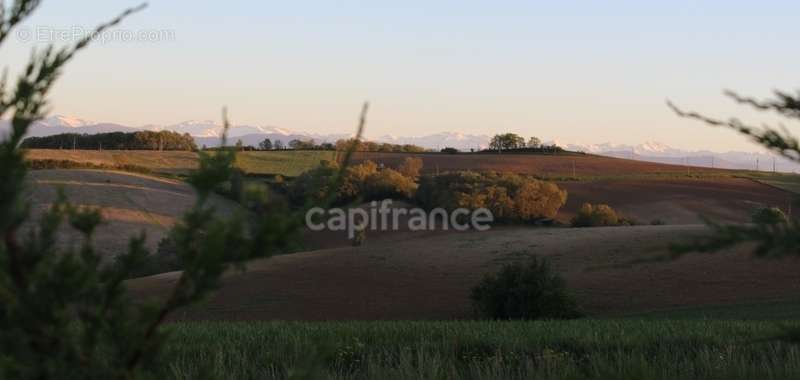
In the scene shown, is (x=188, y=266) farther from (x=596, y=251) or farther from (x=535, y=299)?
(x=596, y=251)

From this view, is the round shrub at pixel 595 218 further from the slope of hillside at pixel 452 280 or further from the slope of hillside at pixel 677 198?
the slope of hillside at pixel 452 280

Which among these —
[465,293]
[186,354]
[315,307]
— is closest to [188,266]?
[186,354]

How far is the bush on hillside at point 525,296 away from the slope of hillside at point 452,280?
6.62ft

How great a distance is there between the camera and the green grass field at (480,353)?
23.1 ft

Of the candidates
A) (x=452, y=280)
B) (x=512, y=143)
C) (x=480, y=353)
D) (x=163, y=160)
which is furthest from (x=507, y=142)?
(x=480, y=353)

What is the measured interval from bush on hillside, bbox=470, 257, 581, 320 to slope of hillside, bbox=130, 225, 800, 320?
202 cm

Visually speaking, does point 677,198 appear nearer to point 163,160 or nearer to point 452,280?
point 452,280

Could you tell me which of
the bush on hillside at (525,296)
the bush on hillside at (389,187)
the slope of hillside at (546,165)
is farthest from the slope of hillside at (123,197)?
the bush on hillside at (525,296)

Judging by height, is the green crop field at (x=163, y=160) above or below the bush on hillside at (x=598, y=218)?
above

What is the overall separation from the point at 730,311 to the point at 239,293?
56.1 ft

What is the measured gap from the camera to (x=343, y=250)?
47.5 m

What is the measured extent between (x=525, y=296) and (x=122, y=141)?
9250cm

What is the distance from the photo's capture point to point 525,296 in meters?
27.1

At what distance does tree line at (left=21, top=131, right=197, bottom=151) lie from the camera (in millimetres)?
109500
